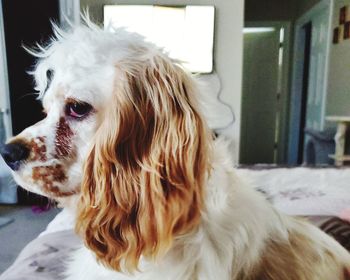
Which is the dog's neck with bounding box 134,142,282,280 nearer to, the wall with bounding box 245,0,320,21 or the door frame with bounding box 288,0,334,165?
the door frame with bounding box 288,0,334,165

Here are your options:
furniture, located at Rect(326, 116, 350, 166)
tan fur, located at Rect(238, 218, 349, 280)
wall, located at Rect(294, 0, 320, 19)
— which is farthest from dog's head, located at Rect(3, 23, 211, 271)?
wall, located at Rect(294, 0, 320, 19)

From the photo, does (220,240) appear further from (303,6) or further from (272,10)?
(272,10)

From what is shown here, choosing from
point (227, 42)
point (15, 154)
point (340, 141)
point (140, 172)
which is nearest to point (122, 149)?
point (140, 172)

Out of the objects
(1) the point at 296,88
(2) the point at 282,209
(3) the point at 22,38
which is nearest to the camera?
(2) the point at 282,209

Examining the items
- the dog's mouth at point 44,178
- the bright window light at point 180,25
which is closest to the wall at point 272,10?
the bright window light at point 180,25

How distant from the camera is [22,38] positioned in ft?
9.09

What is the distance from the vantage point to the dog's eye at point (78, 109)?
2.13 ft

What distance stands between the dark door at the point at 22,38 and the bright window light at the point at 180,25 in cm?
45

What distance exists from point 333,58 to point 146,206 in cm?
370

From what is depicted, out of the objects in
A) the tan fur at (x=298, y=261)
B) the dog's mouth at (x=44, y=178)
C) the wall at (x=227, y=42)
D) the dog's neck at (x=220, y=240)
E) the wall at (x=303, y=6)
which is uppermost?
the wall at (x=303, y=6)

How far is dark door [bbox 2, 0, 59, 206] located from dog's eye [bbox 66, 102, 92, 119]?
7.19 feet

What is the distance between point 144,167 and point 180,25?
241cm

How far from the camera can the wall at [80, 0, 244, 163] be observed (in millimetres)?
2891

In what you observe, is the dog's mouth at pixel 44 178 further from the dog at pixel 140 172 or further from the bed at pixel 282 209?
the bed at pixel 282 209
